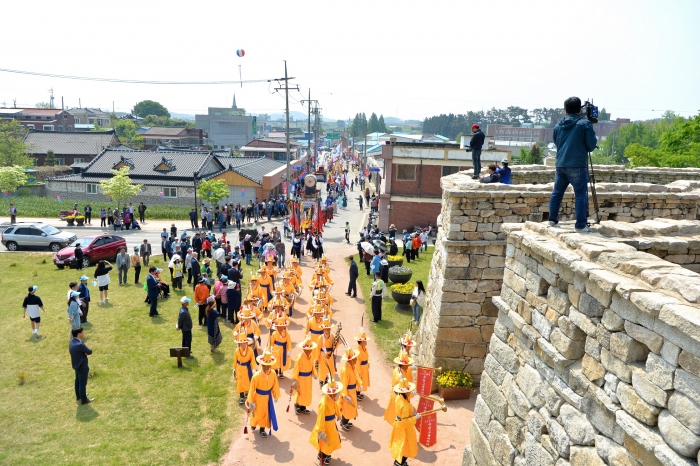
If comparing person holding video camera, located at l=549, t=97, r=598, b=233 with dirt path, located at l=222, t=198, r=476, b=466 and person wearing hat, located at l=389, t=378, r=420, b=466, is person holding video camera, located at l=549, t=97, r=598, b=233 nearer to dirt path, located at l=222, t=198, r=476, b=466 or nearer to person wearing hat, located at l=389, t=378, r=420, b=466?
person wearing hat, located at l=389, t=378, r=420, b=466

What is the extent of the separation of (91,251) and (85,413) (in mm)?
12301

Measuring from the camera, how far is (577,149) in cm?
565

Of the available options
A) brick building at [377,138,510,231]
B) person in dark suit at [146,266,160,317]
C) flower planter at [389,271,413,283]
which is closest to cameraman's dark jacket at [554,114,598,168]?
person in dark suit at [146,266,160,317]

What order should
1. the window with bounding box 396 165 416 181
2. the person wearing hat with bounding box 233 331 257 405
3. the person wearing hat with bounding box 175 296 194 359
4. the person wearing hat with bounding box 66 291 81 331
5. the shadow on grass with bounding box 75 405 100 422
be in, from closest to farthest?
the shadow on grass with bounding box 75 405 100 422
the person wearing hat with bounding box 233 331 257 405
the person wearing hat with bounding box 175 296 194 359
the person wearing hat with bounding box 66 291 81 331
the window with bounding box 396 165 416 181

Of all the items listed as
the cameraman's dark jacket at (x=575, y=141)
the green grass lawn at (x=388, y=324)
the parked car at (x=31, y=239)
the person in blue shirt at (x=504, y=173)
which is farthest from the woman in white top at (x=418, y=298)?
the parked car at (x=31, y=239)

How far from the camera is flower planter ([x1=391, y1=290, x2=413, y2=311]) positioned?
1627cm

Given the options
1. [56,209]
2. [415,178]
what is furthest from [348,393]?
[56,209]

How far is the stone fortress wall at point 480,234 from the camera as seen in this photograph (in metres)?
9.34

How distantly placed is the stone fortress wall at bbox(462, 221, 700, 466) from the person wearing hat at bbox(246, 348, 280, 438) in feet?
12.8

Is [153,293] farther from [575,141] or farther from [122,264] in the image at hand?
[575,141]

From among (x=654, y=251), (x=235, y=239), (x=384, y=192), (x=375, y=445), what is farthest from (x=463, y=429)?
(x=384, y=192)

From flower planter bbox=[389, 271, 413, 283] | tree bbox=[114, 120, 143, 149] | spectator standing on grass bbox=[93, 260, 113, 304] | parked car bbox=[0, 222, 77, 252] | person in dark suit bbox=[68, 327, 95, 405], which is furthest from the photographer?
tree bbox=[114, 120, 143, 149]

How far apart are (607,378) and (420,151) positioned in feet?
91.7

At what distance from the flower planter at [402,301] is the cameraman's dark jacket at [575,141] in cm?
1084
